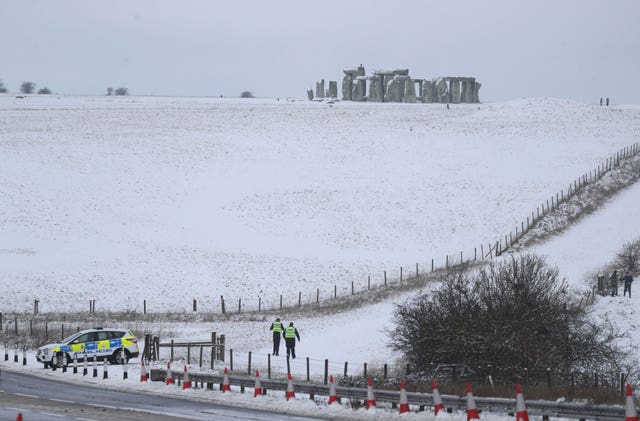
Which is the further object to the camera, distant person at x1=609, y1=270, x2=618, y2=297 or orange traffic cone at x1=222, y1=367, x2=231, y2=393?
distant person at x1=609, y1=270, x2=618, y2=297

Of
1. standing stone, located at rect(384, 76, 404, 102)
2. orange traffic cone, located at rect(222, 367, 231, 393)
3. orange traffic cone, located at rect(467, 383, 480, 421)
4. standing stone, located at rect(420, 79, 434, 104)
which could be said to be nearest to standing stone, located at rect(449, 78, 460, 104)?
standing stone, located at rect(420, 79, 434, 104)

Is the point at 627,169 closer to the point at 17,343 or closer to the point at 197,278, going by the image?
the point at 197,278

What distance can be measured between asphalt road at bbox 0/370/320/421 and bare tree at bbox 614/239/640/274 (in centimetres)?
3030

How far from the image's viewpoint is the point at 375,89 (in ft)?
487

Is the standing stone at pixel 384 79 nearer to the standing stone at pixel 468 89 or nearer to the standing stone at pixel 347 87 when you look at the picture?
the standing stone at pixel 347 87

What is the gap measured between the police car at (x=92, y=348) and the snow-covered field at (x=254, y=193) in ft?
41.8

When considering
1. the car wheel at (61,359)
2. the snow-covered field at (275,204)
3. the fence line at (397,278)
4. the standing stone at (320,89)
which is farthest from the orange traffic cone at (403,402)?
the standing stone at (320,89)

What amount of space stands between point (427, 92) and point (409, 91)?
3352 mm

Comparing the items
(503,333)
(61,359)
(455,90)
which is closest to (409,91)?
(455,90)

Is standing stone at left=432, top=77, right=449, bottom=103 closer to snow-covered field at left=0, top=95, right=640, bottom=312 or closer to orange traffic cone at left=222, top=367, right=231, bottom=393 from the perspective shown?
snow-covered field at left=0, top=95, right=640, bottom=312

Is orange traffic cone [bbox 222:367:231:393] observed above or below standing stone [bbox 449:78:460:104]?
below

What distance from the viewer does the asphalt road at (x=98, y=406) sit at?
69.5ft

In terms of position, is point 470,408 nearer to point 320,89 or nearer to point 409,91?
point 409,91

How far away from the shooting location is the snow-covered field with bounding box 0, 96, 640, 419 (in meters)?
50.3
